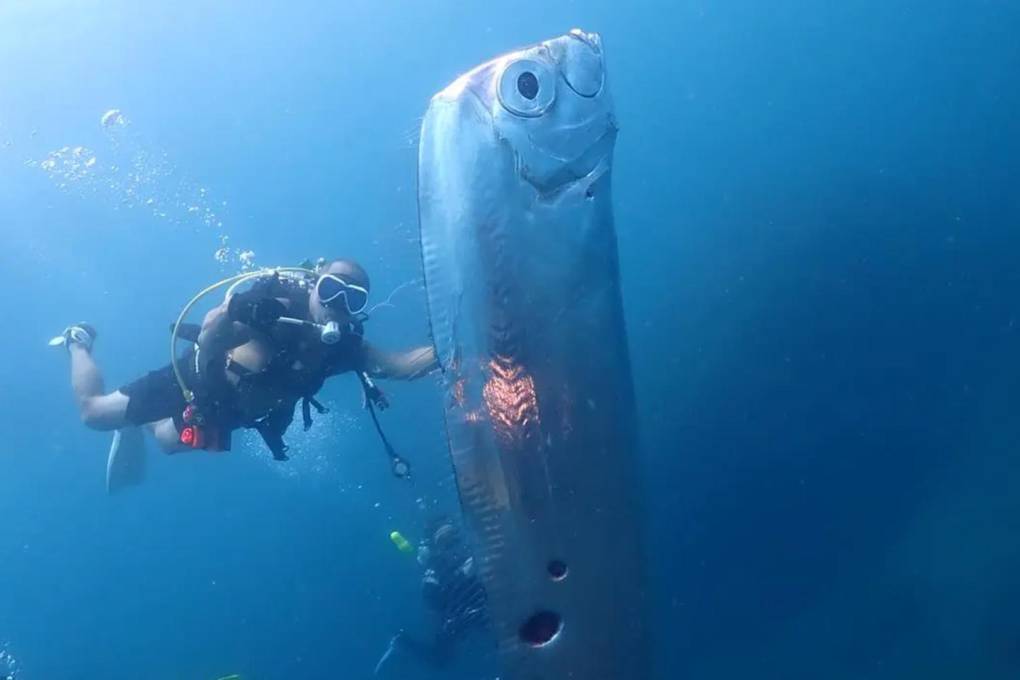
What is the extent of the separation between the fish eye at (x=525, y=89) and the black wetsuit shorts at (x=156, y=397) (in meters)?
5.46

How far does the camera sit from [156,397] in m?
7.12

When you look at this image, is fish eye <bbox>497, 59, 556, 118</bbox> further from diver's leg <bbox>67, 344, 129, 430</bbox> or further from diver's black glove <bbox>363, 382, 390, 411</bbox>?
diver's leg <bbox>67, 344, 129, 430</bbox>

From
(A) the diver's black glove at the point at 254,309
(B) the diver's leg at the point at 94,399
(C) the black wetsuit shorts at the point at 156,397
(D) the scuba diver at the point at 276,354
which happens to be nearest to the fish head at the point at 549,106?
(D) the scuba diver at the point at 276,354

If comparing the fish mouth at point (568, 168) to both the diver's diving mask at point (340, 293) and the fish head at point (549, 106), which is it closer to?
the fish head at point (549, 106)

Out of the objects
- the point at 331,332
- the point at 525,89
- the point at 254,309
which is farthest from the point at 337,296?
the point at 525,89

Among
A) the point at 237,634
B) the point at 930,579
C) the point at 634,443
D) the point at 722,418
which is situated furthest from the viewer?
the point at 237,634

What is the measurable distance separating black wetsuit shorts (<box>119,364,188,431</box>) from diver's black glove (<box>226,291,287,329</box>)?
1.72m

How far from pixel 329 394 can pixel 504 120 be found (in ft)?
65.4

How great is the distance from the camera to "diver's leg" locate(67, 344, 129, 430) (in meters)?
7.85

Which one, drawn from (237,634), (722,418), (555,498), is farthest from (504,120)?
(237,634)

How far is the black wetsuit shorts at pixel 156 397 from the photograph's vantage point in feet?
23.0

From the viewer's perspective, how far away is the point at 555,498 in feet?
7.84

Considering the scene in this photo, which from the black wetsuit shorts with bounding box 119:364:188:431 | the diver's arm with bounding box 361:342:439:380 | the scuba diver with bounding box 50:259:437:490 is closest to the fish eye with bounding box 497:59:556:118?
the scuba diver with bounding box 50:259:437:490

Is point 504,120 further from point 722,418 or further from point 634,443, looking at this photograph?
point 722,418
